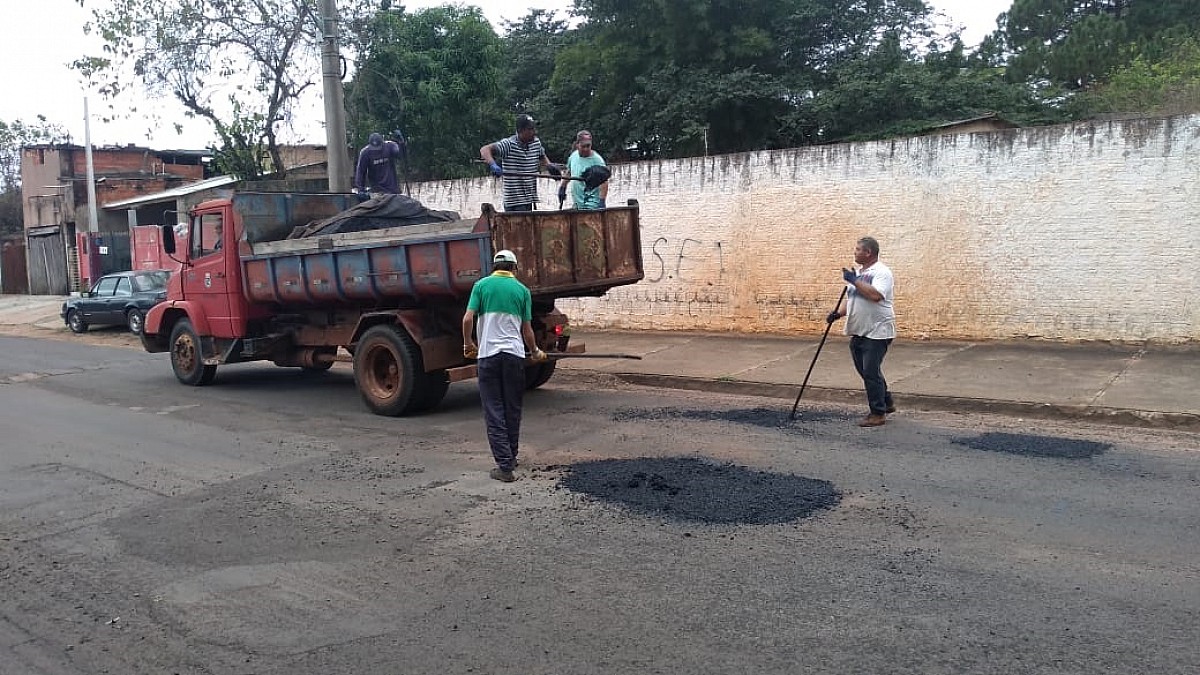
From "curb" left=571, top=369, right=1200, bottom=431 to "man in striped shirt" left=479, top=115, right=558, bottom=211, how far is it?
257cm

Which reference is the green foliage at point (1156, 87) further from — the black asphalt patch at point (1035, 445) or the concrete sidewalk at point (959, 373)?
the black asphalt patch at point (1035, 445)

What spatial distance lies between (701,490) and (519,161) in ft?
17.5

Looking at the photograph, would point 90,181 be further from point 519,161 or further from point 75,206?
point 519,161

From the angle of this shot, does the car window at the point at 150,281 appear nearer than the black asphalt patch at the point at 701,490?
No

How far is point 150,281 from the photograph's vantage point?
68.4ft

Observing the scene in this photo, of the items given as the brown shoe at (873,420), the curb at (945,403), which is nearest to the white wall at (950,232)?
the curb at (945,403)

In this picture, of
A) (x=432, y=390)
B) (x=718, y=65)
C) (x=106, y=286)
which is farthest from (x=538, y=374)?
(x=718, y=65)

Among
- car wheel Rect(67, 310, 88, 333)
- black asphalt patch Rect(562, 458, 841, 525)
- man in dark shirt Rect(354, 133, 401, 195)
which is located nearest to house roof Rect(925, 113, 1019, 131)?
man in dark shirt Rect(354, 133, 401, 195)

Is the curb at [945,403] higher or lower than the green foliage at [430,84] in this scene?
lower

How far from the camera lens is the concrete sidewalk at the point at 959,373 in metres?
8.91

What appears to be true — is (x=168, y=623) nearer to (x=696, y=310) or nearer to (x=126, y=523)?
(x=126, y=523)

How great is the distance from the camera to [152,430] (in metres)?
9.52

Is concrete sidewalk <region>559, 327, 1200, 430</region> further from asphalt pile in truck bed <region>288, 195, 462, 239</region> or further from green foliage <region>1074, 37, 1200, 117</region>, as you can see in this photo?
green foliage <region>1074, 37, 1200, 117</region>

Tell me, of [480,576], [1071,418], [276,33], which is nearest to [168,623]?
[480,576]
